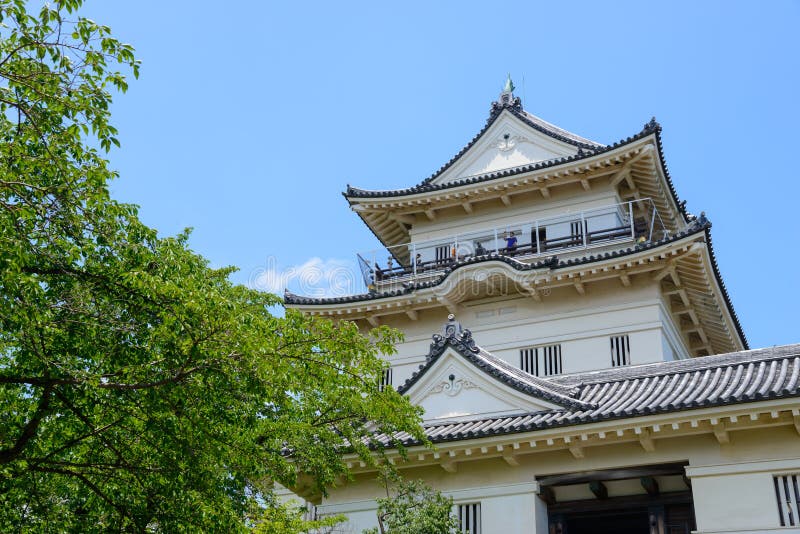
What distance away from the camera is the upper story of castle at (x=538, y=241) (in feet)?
74.4

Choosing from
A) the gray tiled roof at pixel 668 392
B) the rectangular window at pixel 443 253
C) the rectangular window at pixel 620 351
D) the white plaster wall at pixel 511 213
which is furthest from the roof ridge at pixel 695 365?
the rectangular window at pixel 443 253

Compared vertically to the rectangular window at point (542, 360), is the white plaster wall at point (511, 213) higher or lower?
higher

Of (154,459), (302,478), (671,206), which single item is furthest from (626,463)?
(671,206)

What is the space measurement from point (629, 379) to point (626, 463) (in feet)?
10.2

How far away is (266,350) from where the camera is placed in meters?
9.78

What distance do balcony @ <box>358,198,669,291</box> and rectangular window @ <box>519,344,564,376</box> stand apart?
3.10 meters

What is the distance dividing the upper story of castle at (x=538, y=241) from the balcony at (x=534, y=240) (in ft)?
0.14

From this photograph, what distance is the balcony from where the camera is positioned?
24.6m

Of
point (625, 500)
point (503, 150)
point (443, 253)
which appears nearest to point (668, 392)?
point (625, 500)

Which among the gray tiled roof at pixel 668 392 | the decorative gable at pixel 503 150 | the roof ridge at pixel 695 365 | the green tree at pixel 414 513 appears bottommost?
the green tree at pixel 414 513

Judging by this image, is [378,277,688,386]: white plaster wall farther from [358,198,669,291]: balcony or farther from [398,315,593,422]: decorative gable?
[398,315,593,422]: decorative gable

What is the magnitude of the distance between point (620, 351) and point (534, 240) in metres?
5.23

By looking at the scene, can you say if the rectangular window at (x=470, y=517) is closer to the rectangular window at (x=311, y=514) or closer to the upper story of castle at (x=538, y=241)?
the rectangular window at (x=311, y=514)

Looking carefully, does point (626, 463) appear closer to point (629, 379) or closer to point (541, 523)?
point (541, 523)
